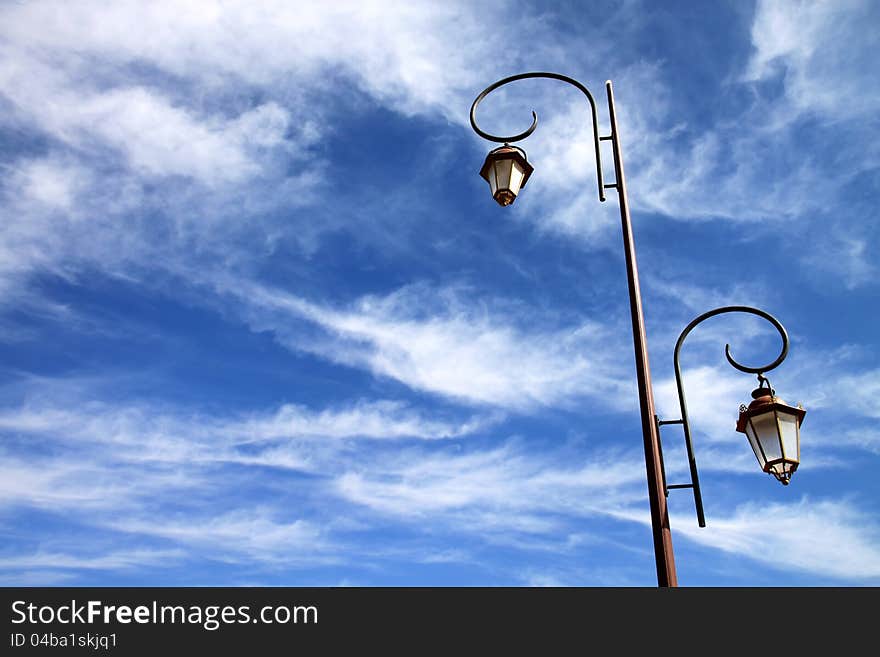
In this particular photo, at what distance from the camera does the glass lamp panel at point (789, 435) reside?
5.25m

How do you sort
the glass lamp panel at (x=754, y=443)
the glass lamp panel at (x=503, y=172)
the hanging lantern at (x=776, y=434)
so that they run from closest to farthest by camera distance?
the hanging lantern at (x=776, y=434), the glass lamp panel at (x=754, y=443), the glass lamp panel at (x=503, y=172)

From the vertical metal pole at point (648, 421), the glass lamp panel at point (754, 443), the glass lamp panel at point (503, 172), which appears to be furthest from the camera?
the glass lamp panel at point (503, 172)

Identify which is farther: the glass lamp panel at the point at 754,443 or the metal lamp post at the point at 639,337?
the glass lamp panel at the point at 754,443

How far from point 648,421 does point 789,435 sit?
1.27 m

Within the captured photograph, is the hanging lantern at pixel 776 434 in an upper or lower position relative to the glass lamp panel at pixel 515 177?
lower

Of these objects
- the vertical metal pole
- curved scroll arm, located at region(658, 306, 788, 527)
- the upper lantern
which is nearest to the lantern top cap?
the upper lantern

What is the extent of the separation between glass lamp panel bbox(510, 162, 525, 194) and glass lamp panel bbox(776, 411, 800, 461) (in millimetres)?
3283

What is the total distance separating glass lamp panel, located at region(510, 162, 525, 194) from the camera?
6672 millimetres

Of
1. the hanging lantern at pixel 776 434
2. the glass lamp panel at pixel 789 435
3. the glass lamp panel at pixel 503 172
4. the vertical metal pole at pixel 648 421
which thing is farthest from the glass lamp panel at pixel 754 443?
the glass lamp panel at pixel 503 172

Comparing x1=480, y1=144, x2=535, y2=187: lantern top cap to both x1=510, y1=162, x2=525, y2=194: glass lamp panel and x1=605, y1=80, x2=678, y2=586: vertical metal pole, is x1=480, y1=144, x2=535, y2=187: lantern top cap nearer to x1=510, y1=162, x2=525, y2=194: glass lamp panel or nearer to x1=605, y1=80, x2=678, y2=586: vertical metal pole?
x1=510, y1=162, x2=525, y2=194: glass lamp panel

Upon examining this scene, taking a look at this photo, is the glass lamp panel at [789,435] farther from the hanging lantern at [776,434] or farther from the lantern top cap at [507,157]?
the lantern top cap at [507,157]
